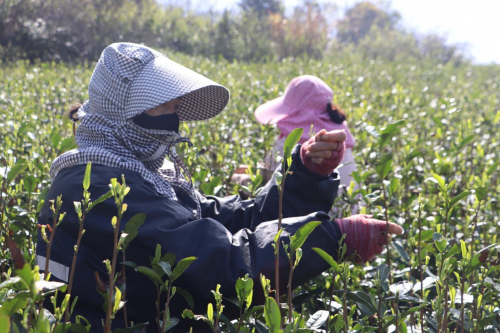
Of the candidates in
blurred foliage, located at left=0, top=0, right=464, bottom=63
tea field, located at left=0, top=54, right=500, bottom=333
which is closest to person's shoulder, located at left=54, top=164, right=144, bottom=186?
tea field, located at left=0, top=54, right=500, bottom=333

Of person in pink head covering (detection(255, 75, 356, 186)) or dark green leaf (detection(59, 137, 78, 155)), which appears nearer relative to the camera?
dark green leaf (detection(59, 137, 78, 155))

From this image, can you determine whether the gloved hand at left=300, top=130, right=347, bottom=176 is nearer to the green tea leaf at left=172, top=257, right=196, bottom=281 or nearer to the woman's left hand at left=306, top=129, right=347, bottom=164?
the woman's left hand at left=306, top=129, right=347, bottom=164

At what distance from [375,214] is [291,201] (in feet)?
1.26

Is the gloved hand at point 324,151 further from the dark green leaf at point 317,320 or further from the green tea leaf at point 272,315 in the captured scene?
the green tea leaf at point 272,315

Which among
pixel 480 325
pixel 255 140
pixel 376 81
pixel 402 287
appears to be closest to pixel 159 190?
pixel 402 287

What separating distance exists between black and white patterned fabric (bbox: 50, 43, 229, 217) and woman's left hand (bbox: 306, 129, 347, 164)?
522 millimetres

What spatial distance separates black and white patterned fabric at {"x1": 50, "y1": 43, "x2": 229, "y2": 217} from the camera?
6.95ft

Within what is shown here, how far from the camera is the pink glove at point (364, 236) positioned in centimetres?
187

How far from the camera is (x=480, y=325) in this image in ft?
5.84

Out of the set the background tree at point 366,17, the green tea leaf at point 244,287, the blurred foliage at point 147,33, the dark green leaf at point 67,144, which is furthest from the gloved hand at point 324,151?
the background tree at point 366,17

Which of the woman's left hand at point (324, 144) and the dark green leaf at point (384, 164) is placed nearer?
the dark green leaf at point (384, 164)

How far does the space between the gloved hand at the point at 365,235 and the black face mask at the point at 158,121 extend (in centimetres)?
88

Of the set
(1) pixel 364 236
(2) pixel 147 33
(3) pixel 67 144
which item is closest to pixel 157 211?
(1) pixel 364 236

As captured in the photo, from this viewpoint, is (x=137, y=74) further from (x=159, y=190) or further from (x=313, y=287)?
(x=313, y=287)
